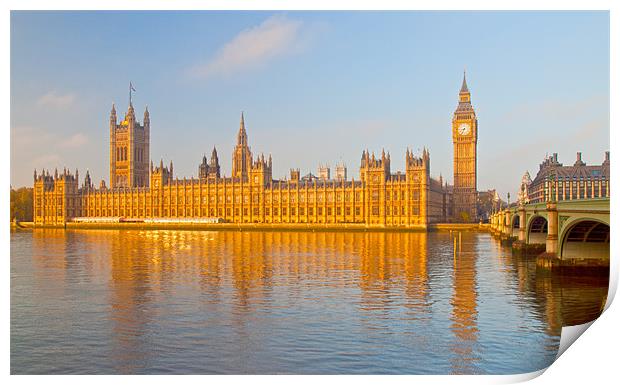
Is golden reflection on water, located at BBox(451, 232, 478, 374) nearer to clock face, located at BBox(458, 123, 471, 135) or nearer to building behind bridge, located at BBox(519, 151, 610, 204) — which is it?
building behind bridge, located at BBox(519, 151, 610, 204)

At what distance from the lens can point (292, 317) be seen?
24.8 m

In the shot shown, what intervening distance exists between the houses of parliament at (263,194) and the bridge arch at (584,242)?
66.0 meters

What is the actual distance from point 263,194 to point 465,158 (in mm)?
42104

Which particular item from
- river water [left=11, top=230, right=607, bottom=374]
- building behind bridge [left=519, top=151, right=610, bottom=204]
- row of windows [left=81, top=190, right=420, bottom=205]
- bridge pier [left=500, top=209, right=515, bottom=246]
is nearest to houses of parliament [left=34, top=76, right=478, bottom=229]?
row of windows [left=81, top=190, right=420, bottom=205]

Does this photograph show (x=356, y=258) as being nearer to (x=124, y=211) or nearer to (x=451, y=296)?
(x=451, y=296)

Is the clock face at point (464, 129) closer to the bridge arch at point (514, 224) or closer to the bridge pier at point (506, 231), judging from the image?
the bridge pier at point (506, 231)

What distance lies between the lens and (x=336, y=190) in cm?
11250

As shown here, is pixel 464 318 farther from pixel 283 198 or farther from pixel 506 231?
pixel 283 198

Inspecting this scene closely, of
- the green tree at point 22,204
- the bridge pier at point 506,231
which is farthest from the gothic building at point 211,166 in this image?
the bridge pier at point 506,231

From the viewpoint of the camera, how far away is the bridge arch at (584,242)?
3491 cm

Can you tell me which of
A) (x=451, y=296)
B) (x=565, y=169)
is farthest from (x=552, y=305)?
(x=565, y=169)

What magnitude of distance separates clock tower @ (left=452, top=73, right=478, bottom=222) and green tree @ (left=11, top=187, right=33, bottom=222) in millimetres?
92193

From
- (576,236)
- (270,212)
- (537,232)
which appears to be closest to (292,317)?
(576,236)
